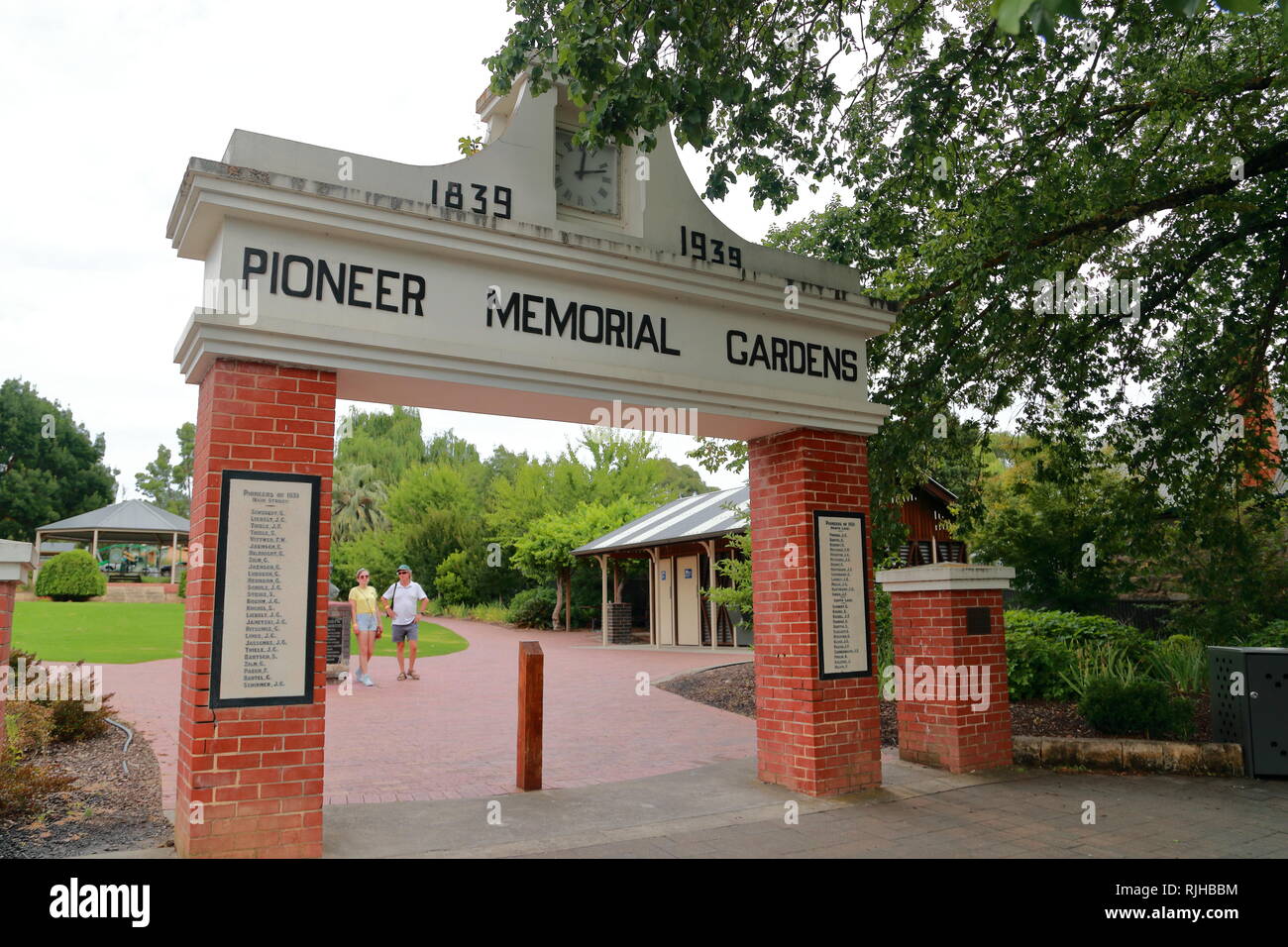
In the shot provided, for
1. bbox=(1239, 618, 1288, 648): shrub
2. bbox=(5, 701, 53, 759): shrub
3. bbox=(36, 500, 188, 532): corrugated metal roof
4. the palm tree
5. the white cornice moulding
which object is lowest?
bbox=(5, 701, 53, 759): shrub

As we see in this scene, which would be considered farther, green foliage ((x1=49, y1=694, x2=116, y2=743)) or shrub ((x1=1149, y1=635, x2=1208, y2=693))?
shrub ((x1=1149, y1=635, x2=1208, y2=693))

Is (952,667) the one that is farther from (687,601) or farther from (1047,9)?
(687,601)

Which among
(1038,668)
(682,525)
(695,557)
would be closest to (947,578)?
(1038,668)

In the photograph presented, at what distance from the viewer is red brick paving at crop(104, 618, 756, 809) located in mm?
7465

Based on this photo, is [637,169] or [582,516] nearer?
[637,169]

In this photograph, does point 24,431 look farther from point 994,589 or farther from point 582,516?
point 994,589

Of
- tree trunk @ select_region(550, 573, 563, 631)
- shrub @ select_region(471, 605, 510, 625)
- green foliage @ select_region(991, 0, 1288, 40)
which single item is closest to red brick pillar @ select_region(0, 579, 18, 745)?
green foliage @ select_region(991, 0, 1288, 40)

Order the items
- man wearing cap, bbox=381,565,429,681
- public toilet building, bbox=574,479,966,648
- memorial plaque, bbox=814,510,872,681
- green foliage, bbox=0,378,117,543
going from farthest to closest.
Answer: green foliage, bbox=0,378,117,543 < public toilet building, bbox=574,479,966,648 < man wearing cap, bbox=381,565,429,681 < memorial plaque, bbox=814,510,872,681

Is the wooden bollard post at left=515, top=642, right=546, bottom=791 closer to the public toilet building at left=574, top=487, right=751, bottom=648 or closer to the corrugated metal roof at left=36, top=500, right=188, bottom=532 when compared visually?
the public toilet building at left=574, top=487, right=751, bottom=648

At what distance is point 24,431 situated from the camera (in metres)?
50.4

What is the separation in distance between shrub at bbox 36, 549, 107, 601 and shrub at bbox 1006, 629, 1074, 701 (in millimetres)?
30017

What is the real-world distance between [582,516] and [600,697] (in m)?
19.0

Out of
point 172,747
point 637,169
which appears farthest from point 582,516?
point 637,169

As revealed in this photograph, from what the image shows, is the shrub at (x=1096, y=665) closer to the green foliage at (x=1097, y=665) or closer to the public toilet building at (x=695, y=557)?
the green foliage at (x=1097, y=665)
